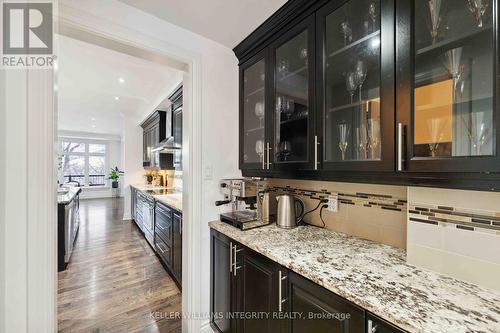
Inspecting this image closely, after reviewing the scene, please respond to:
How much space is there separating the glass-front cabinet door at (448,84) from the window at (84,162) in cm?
1115

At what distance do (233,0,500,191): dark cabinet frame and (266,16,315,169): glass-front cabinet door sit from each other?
3 centimetres

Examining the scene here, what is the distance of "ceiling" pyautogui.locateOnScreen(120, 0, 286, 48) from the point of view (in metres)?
1.36

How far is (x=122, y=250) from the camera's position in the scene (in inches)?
136

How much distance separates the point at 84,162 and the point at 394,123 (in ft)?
37.3

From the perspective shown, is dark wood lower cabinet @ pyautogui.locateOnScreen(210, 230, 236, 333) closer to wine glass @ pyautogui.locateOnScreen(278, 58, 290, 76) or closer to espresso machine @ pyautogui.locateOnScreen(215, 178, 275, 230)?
espresso machine @ pyautogui.locateOnScreen(215, 178, 275, 230)

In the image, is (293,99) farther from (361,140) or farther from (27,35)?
(27,35)

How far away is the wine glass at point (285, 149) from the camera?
1.49m

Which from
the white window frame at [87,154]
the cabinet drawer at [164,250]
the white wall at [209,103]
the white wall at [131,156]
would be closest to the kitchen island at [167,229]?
the cabinet drawer at [164,250]

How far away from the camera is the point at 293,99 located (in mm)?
1448

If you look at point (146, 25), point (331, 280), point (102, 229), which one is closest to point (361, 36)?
point (331, 280)

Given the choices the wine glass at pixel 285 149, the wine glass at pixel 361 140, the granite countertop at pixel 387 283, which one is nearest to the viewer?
the granite countertop at pixel 387 283

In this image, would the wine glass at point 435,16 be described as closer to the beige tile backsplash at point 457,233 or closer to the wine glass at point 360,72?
the wine glass at point 360,72

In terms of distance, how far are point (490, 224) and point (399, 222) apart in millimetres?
396

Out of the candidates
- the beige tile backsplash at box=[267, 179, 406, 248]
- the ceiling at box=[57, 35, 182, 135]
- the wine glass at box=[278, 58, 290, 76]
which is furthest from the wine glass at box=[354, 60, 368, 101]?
the ceiling at box=[57, 35, 182, 135]
